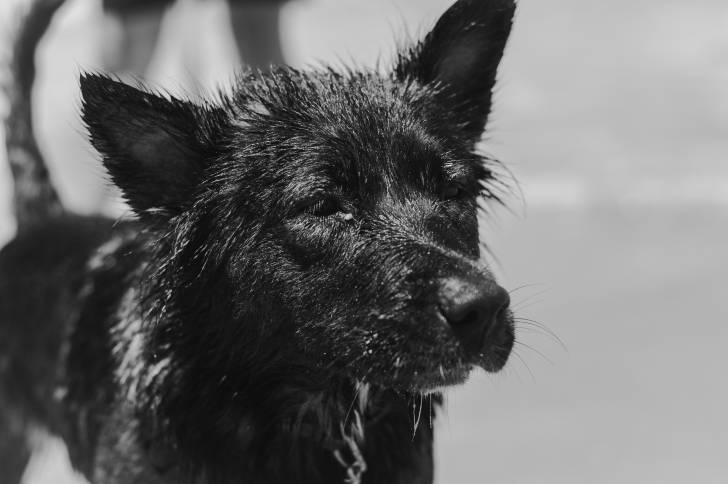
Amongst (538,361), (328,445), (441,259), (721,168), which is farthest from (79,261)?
(721,168)

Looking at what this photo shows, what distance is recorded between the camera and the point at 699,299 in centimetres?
696

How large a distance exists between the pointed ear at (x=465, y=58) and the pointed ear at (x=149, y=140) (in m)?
0.76

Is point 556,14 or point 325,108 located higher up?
point 556,14

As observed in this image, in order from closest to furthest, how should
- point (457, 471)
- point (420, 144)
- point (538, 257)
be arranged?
point (420, 144) < point (457, 471) < point (538, 257)

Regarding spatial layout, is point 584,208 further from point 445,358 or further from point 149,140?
point 445,358

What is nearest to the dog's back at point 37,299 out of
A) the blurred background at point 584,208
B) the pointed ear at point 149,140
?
the blurred background at point 584,208

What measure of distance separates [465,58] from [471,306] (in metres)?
1.23

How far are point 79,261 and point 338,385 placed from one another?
4.86ft

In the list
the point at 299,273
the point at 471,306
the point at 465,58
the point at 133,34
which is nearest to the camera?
the point at 471,306

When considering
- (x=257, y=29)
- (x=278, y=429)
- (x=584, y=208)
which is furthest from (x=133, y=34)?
(x=278, y=429)

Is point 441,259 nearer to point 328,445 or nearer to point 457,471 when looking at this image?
point 328,445

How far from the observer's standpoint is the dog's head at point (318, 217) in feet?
10.3

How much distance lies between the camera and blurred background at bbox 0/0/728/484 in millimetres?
5539

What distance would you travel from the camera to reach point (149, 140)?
3.51m
